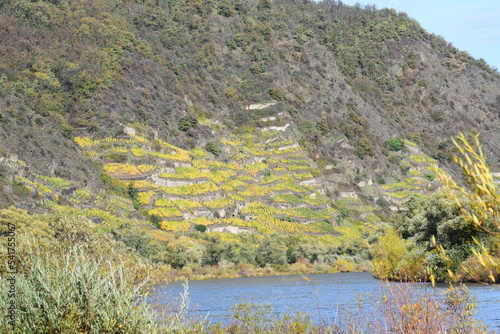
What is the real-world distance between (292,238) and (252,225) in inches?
416

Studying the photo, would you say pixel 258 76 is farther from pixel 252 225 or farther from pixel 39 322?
pixel 39 322

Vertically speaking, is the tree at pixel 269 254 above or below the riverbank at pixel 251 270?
above

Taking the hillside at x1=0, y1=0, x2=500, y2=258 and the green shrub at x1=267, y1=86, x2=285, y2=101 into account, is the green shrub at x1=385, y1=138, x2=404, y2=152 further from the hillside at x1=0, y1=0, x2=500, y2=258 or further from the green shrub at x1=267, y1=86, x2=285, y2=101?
the green shrub at x1=267, y1=86, x2=285, y2=101

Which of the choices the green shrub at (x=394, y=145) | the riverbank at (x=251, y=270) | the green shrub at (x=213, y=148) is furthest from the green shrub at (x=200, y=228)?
the green shrub at (x=394, y=145)

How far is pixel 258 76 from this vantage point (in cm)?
18038

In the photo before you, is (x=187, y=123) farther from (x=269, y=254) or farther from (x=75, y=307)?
(x=75, y=307)

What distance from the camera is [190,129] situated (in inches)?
5463

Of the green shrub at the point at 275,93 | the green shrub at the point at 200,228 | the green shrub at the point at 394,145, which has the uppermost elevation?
the green shrub at the point at 275,93

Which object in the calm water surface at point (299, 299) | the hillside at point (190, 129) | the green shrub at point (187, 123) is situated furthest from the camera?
the green shrub at point (187, 123)

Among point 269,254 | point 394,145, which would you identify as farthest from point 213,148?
point 394,145

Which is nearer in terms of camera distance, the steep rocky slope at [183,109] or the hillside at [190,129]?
the hillside at [190,129]

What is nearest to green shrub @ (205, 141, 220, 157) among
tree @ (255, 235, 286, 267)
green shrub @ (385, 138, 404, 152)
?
tree @ (255, 235, 286, 267)

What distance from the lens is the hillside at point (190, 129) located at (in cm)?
10644

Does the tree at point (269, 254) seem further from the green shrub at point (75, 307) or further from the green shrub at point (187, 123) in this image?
the green shrub at point (75, 307)
